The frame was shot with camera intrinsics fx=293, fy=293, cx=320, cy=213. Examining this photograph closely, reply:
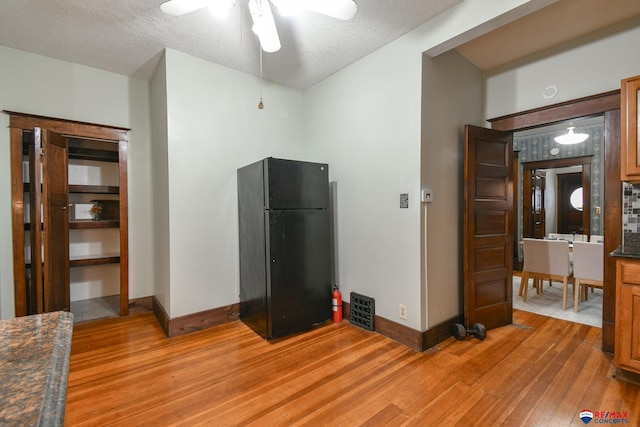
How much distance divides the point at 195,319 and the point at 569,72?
13.8ft

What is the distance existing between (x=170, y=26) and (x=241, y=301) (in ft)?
8.67

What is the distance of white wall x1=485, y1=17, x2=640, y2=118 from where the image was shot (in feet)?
7.79

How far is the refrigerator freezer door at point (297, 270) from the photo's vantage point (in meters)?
2.66

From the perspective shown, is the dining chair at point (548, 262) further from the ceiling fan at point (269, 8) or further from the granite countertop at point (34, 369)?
the granite countertop at point (34, 369)

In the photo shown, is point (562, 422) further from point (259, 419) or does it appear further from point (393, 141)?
point (393, 141)

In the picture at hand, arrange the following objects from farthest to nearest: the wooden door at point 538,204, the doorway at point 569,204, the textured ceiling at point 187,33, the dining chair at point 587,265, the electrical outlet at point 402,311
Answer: the doorway at point 569,204
the wooden door at point 538,204
the dining chair at point 587,265
the electrical outlet at point 402,311
the textured ceiling at point 187,33

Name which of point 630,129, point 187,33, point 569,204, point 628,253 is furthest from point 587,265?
point 569,204

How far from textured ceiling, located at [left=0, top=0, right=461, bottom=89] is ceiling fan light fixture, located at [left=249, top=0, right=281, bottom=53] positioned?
0.49 m

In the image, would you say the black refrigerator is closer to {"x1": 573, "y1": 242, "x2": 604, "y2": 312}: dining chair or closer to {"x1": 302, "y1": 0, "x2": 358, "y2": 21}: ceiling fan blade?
{"x1": 302, "y1": 0, "x2": 358, "y2": 21}: ceiling fan blade

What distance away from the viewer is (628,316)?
1.96 m

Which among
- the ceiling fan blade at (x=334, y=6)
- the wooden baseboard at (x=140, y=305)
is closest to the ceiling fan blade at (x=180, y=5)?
the ceiling fan blade at (x=334, y=6)

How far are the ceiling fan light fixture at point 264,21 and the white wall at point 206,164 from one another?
50.0 inches

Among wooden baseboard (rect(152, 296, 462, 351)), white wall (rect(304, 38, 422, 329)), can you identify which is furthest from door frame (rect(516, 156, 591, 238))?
white wall (rect(304, 38, 422, 329))

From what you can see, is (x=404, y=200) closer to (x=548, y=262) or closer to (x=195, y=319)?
(x=195, y=319)
